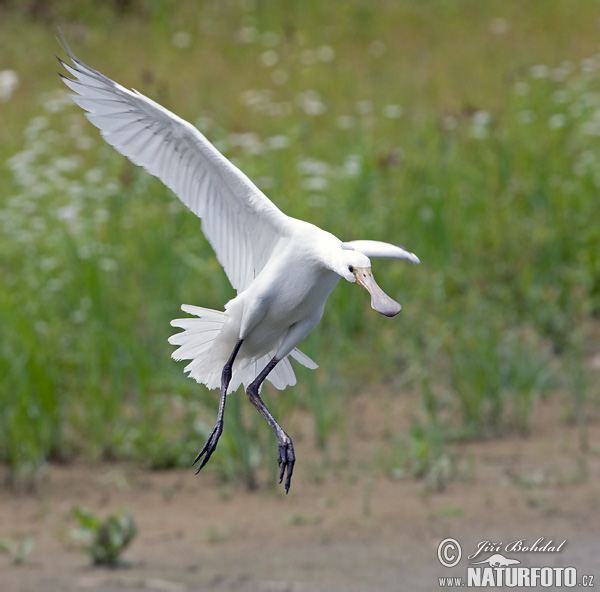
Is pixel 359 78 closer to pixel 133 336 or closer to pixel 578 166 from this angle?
pixel 578 166

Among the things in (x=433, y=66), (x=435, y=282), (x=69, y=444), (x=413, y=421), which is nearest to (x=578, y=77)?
(x=433, y=66)

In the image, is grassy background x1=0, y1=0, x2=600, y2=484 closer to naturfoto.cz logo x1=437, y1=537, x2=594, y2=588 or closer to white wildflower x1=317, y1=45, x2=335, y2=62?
white wildflower x1=317, y1=45, x2=335, y2=62

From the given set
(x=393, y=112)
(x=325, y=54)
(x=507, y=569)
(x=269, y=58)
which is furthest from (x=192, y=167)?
(x=269, y=58)

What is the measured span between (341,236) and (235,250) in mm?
4266

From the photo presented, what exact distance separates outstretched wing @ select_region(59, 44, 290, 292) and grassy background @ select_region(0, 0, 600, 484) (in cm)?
241

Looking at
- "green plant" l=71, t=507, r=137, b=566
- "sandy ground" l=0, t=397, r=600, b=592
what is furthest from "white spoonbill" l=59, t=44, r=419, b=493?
"sandy ground" l=0, t=397, r=600, b=592

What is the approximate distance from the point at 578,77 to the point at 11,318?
21.0 feet

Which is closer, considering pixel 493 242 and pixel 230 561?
pixel 230 561

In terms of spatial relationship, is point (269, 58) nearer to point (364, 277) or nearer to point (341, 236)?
point (341, 236)

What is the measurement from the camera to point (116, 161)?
32.1ft

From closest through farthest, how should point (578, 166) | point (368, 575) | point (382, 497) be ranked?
1. point (368, 575)
2. point (382, 497)
3. point (578, 166)

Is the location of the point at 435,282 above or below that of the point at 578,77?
below

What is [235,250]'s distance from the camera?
3379mm

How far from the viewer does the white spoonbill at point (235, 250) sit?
2912 millimetres
